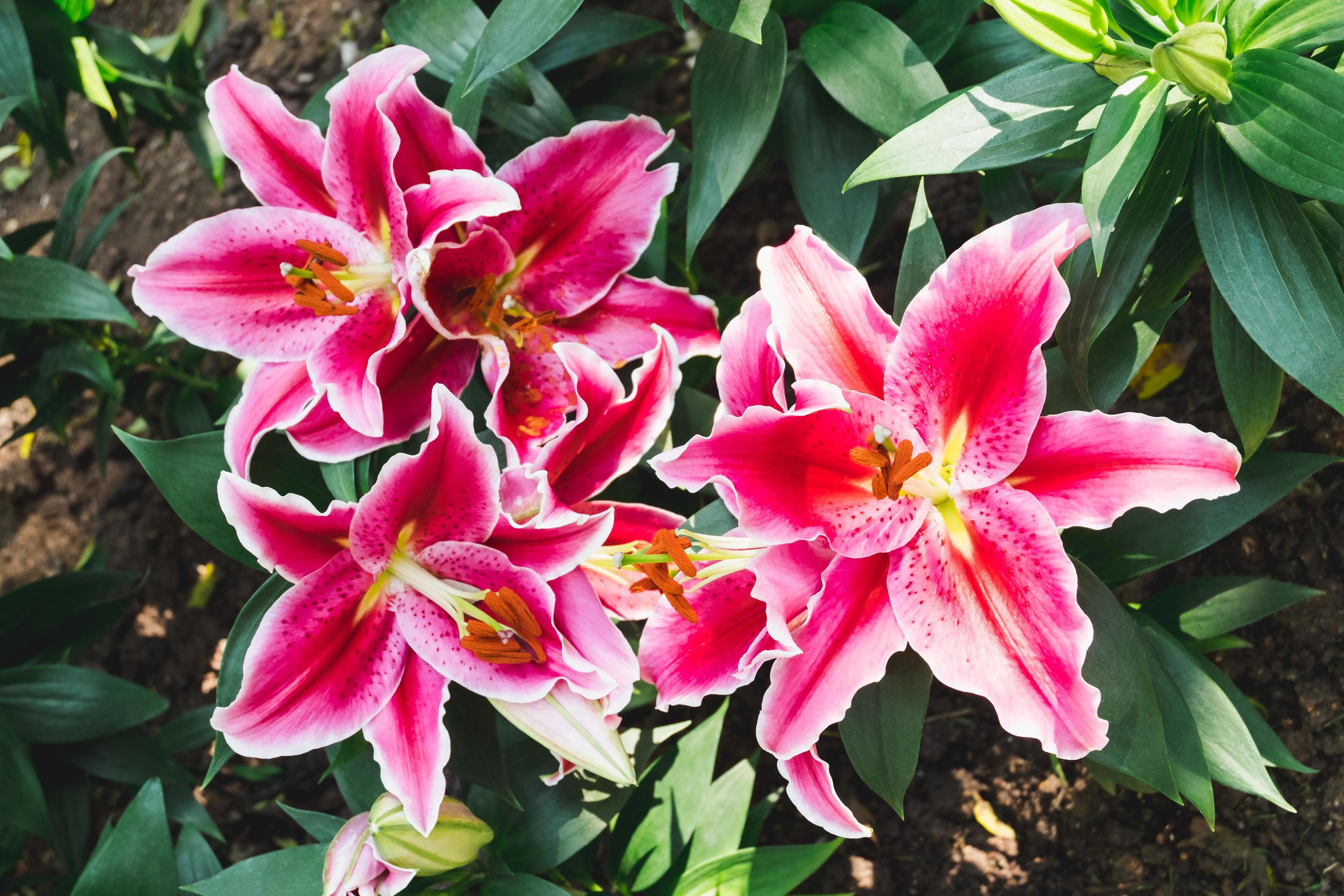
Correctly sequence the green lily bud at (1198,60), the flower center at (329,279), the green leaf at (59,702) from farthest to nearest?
the green leaf at (59,702), the flower center at (329,279), the green lily bud at (1198,60)

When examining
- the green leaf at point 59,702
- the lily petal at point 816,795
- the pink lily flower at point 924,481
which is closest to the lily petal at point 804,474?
the pink lily flower at point 924,481

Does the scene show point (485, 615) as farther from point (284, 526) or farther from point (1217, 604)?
point (1217, 604)

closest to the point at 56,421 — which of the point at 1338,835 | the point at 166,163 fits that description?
the point at 166,163

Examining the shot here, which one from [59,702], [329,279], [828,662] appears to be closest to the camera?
[828,662]

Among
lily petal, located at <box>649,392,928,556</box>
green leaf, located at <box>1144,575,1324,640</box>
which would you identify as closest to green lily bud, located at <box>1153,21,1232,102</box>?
lily petal, located at <box>649,392,928,556</box>

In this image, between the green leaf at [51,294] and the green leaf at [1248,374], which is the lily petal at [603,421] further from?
the green leaf at [51,294]

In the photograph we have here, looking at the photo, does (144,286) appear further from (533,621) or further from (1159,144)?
(1159,144)

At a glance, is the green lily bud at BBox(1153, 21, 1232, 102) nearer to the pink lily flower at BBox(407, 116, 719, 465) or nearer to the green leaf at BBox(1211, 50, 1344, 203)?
the green leaf at BBox(1211, 50, 1344, 203)

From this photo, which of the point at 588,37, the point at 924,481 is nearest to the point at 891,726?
the point at 924,481
